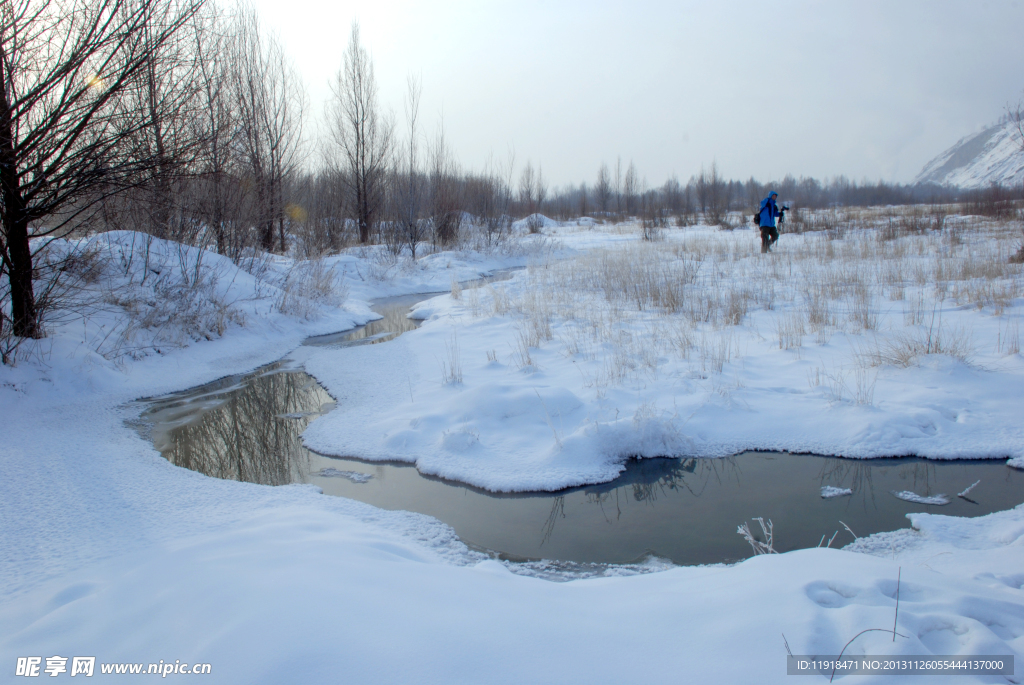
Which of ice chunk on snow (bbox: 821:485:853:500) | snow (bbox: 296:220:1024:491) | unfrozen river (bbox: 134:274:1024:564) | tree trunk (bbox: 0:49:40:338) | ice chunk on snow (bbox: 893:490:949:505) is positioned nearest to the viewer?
unfrozen river (bbox: 134:274:1024:564)

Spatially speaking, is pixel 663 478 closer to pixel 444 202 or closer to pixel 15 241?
pixel 15 241

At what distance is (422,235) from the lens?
2050 cm

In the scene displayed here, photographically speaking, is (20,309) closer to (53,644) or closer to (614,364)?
(53,644)

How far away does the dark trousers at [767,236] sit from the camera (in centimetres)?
1429

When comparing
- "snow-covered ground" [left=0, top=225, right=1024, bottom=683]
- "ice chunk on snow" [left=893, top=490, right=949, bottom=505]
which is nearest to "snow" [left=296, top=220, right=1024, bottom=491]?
"snow-covered ground" [left=0, top=225, right=1024, bottom=683]

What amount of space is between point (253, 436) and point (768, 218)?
44.9 ft

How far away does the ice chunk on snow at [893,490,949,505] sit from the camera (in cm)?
342

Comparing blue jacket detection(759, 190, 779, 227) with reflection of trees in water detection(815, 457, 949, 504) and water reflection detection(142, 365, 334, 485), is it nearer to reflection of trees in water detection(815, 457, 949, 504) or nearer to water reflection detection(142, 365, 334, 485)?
reflection of trees in water detection(815, 457, 949, 504)

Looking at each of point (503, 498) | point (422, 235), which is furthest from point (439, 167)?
point (503, 498)

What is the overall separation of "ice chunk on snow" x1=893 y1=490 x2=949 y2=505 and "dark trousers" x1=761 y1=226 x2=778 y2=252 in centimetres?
1209

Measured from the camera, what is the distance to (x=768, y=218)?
557 inches

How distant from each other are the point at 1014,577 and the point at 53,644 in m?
3.57

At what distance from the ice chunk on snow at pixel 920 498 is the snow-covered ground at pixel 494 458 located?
1.16 ft

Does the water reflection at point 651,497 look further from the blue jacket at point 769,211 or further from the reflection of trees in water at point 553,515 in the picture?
the blue jacket at point 769,211
